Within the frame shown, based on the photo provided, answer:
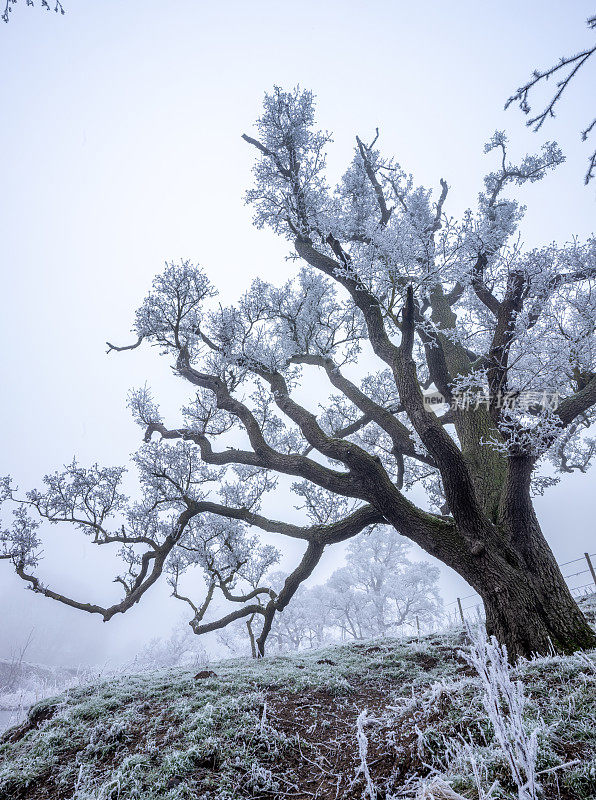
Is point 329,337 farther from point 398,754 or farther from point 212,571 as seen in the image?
point 398,754

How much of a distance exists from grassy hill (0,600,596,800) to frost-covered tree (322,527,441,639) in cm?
2626

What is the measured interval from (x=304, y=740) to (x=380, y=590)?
106ft

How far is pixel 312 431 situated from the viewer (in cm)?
891

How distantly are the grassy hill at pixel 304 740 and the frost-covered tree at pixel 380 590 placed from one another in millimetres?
26259

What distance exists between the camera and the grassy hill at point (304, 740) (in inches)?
102

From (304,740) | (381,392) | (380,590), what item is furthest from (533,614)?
(380,590)

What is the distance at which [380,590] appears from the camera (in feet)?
109

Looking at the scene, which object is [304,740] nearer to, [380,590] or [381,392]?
[381,392]

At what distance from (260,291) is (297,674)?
361 inches

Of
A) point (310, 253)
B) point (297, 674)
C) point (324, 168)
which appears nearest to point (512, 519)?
point (297, 674)

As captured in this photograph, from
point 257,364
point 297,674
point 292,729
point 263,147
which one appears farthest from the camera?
point 257,364

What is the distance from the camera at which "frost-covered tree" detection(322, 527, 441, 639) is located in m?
32.0

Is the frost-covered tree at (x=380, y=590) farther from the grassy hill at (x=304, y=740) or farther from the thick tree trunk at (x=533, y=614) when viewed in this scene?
the grassy hill at (x=304, y=740)

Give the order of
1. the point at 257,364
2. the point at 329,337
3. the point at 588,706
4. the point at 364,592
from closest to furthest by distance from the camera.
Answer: the point at 588,706 < the point at 257,364 < the point at 329,337 < the point at 364,592
